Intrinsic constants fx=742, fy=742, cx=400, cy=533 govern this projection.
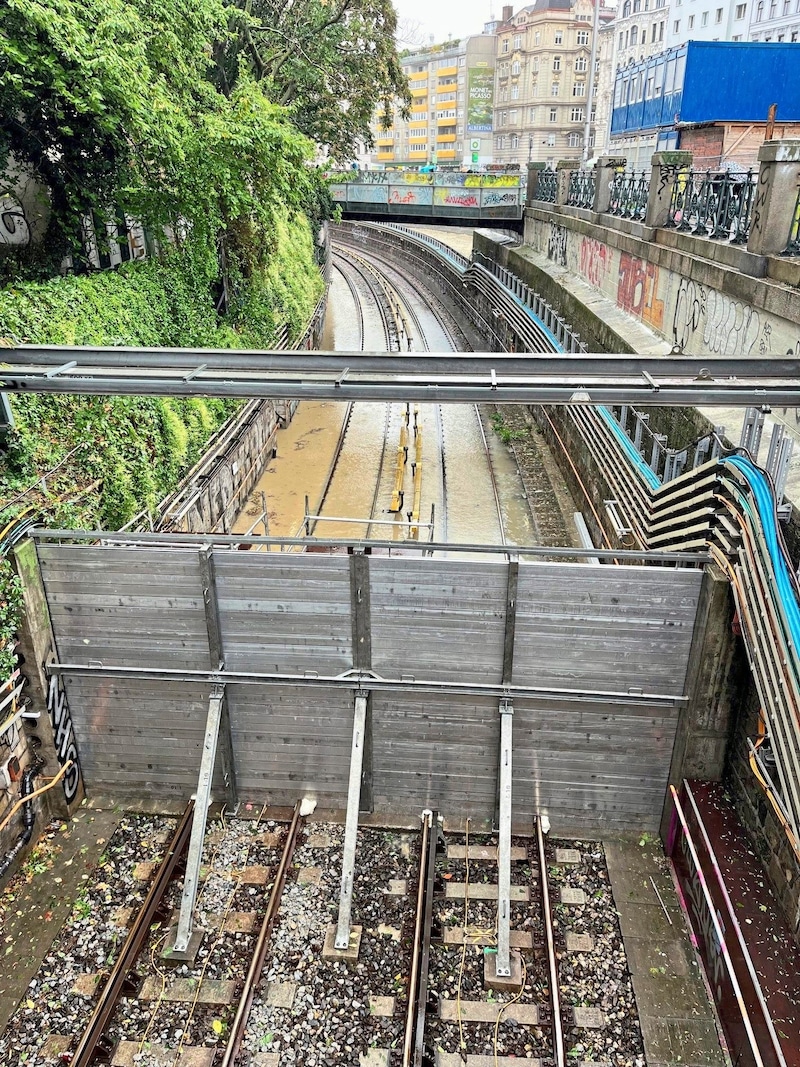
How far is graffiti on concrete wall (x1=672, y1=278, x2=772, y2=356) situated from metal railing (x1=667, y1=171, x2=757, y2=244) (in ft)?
3.25

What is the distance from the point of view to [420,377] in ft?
24.1

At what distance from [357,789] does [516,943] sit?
210 cm

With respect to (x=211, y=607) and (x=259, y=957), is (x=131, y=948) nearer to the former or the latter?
(x=259, y=957)

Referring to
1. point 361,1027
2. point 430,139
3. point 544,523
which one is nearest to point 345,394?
point 361,1027

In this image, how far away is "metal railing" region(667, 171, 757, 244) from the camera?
38.8ft

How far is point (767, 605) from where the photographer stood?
21.1 feet

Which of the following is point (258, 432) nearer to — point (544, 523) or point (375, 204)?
point (544, 523)

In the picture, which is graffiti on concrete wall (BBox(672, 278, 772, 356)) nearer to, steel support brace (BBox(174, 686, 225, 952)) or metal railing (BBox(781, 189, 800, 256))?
metal railing (BBox(781, 189, 800, 256))

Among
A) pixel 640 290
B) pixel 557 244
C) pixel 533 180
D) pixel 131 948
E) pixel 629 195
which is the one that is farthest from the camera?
pixel 533 180

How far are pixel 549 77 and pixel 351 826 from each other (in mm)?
90143

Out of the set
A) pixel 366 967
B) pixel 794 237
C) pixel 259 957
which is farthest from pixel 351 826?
pixel 794 237

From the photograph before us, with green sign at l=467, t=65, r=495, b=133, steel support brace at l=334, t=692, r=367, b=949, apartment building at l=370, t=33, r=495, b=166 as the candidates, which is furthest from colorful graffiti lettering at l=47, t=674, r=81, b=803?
green sign at l=467, t=65, r=495, b=133

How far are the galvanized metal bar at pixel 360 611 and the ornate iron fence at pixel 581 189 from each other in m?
18.0

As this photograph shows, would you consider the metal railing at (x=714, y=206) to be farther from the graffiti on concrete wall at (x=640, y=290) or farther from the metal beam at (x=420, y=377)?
the metal beam at (x=420, y=377)
